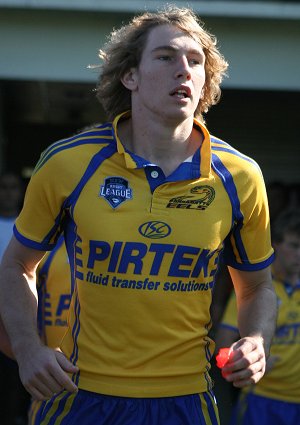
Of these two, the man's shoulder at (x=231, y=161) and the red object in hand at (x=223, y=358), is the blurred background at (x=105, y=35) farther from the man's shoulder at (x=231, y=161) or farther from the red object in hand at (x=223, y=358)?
the red object in hand at (x=223, y=358)

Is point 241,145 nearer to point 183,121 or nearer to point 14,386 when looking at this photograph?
point 14,386

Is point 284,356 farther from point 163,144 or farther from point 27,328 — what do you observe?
point 27,328

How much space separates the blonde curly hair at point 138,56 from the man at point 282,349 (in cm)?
230

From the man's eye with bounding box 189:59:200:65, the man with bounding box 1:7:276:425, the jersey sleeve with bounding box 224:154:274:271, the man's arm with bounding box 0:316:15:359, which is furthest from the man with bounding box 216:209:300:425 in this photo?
the man's eye with bounding box 189:59:200:65

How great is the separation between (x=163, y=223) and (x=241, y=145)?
13.2 metres

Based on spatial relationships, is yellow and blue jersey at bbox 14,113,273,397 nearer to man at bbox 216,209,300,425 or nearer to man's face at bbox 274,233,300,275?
man at bbox 216,209,300,425

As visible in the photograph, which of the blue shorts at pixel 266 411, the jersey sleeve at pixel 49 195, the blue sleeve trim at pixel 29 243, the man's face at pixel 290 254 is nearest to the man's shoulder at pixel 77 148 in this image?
the jersey sleeve at pixel 49 195

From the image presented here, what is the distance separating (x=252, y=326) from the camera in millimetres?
3637

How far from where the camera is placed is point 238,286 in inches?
153

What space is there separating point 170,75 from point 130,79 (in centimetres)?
31

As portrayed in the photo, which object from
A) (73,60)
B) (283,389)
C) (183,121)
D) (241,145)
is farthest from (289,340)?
(241,145)

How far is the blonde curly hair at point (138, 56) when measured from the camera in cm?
382

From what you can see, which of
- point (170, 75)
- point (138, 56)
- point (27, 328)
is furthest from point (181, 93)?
point (27, 328)

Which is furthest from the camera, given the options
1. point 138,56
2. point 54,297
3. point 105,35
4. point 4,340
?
point 105,35
